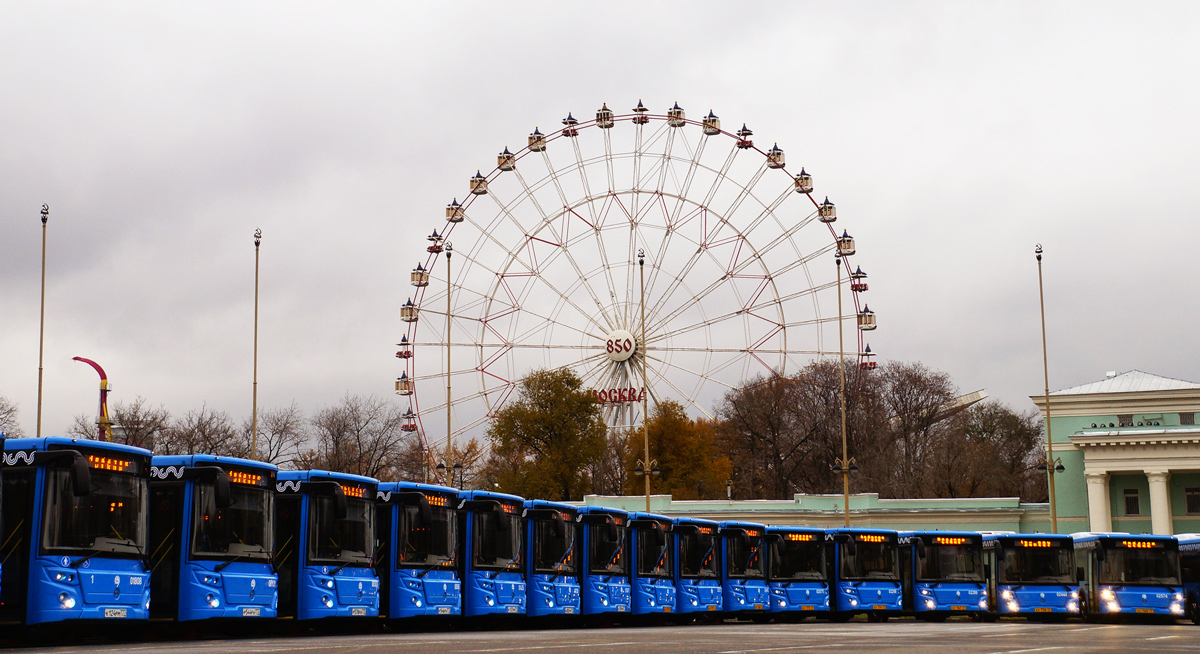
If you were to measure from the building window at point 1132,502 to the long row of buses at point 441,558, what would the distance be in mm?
26297

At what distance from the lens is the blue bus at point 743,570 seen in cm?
4022

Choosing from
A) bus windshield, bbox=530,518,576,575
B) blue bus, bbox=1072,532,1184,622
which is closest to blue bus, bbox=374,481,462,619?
bus windshield, bbox=530,518,576,575

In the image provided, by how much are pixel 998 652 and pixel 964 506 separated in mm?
53220

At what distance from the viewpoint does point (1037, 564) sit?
44.8 meters

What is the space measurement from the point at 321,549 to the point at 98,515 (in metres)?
5.71

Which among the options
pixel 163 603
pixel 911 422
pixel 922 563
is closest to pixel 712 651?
pixel 163 603

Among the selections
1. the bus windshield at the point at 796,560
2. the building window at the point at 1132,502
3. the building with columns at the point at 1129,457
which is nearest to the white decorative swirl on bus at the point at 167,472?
the bus windshield at the point at 796,560

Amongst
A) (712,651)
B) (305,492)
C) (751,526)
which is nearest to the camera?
(712,651)

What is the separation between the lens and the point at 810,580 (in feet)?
141

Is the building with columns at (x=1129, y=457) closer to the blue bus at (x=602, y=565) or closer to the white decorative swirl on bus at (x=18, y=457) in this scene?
the blue bus at (x=602, y=565)

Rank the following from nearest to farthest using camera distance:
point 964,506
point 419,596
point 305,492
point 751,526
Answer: point 305,492, point 419,596, point 751,526, point 964,506

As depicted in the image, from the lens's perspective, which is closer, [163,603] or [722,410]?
[163,603]

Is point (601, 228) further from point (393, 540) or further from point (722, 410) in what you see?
point (393, 540)

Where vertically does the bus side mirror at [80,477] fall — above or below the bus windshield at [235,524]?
above
